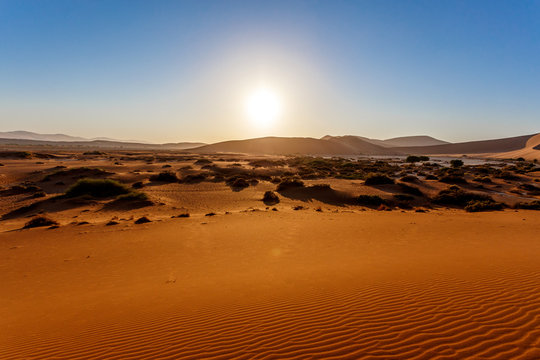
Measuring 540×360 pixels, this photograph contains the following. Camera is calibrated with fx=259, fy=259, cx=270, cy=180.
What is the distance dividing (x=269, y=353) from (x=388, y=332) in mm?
1997

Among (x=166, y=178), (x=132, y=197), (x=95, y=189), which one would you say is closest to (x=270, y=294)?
(x=132, y=197)

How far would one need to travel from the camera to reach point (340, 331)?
4.34 meters

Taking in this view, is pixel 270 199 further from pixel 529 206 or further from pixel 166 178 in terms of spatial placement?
pixel 529 206

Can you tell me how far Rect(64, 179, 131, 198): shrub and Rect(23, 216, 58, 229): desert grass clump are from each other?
6.69 metres

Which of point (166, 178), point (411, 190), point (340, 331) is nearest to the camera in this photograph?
point (340, 331)

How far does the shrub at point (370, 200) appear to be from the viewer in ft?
63.8

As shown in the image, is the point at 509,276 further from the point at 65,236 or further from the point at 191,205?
the point at 191,205

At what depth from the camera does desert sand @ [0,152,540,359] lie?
409 centimetres

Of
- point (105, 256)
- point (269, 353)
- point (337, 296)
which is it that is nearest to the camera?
point (269, 353)

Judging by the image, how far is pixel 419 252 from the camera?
8.89 metres

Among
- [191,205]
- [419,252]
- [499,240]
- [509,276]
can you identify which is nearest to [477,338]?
[509,276]

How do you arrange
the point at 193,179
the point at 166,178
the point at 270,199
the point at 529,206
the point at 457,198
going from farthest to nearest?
the point at 193,179 < the point at 166,178 < the point at 270,199 < the point at 457,198 < the point at 529,206

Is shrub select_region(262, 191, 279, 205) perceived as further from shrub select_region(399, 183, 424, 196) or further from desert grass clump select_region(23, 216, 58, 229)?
desert grass clump select_region(23, 216, 58, 229)

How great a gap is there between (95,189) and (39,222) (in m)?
7.68
